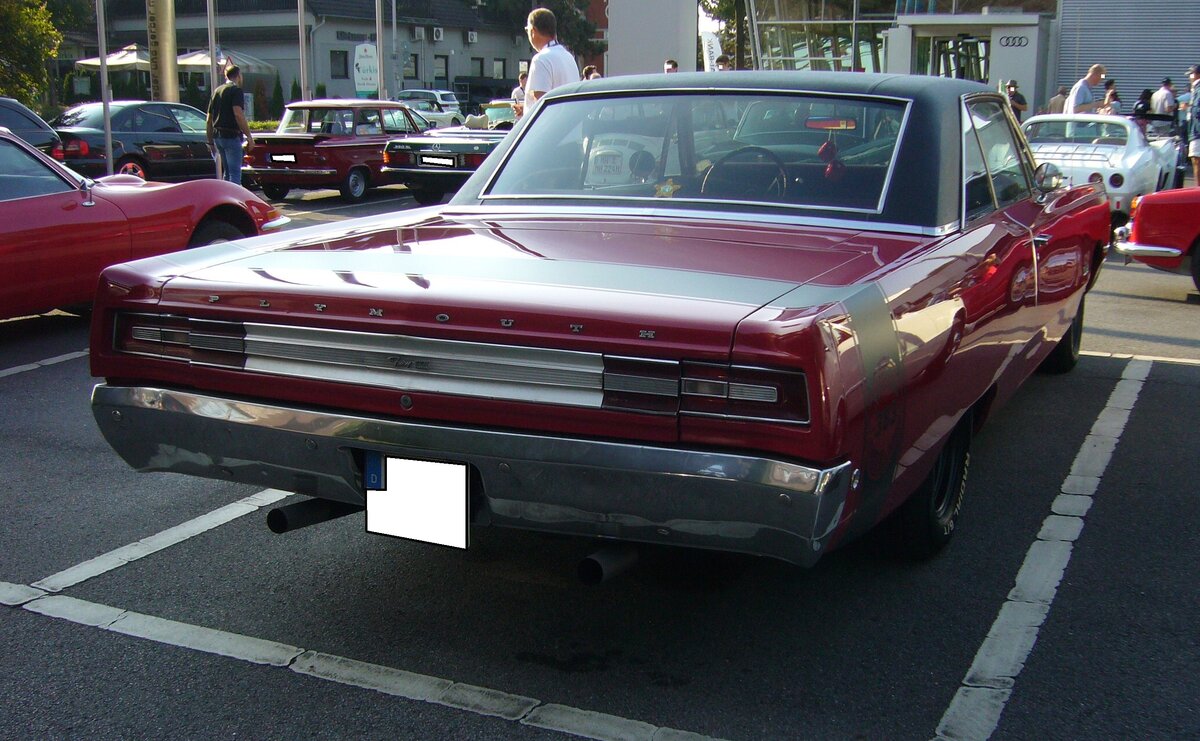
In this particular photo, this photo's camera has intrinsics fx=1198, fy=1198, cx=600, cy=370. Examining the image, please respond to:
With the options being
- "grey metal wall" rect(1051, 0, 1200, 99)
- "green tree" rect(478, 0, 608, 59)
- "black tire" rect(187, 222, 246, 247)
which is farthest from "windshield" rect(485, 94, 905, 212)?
"green tree" rect(478, 0, 608, 59)

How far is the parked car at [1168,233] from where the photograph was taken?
9.20 meters

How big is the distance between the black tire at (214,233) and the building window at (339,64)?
44.0 m

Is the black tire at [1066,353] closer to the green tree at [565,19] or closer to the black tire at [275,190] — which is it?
the black tire at [275,190]

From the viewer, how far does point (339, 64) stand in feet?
168

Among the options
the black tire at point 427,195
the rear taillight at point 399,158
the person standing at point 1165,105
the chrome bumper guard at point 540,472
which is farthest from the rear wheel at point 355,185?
the chrome bumper guard at point 540,472

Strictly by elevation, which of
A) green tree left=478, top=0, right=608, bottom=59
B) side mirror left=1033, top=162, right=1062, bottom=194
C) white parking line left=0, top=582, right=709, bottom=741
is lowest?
white parking line left=0, top=582, right=709, bottom=741

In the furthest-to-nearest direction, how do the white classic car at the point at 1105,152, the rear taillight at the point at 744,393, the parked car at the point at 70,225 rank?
the white classic car at the point at 1105,152
the parked car at the point at 70,225
the rear taillight at the point at 744,393

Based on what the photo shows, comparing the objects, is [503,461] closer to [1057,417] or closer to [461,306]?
[461,306]

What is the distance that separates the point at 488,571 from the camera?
3.83m

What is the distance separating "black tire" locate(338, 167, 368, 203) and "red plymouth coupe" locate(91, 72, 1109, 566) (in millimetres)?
12838

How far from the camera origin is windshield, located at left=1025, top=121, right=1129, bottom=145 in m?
13.7

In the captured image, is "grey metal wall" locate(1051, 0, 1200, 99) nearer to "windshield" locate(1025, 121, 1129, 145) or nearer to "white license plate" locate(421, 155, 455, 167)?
"windshield" locate(1025, 121, 1129, 145)

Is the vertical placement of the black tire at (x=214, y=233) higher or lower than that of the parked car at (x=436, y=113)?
lower

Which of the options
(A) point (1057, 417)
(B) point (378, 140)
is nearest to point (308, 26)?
(B) point (378, 140)
